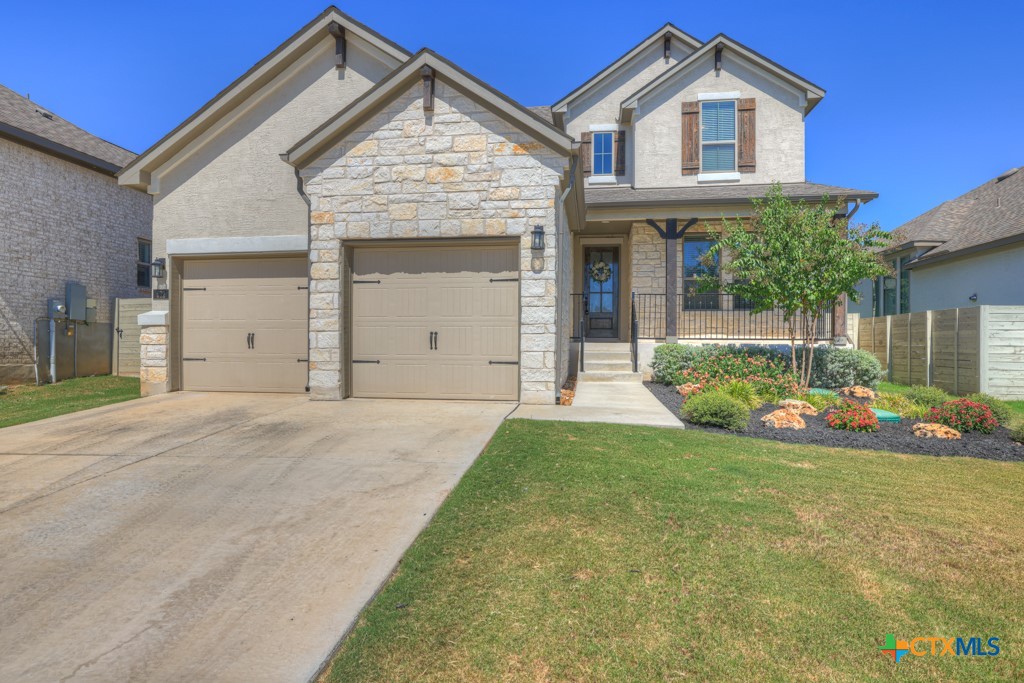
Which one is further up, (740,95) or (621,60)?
(621,60)

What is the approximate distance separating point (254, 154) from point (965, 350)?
13.6 m

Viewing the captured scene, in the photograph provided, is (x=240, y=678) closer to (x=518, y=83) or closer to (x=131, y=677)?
(x=131, y=677)

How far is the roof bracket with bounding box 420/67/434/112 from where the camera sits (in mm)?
7457

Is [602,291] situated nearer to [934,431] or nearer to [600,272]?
[600,272]

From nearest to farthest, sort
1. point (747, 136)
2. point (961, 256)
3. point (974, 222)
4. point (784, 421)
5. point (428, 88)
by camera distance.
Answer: point (784, 421) → point (428, 88) → point (747, 136) → point (961, 256) → point (974, 222)

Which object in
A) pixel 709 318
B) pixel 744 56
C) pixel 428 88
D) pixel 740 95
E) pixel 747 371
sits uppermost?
pixel 744 56

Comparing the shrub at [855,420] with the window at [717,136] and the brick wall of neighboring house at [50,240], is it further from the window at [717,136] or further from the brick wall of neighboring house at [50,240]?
the brick wall of neighboring house at [50,240]

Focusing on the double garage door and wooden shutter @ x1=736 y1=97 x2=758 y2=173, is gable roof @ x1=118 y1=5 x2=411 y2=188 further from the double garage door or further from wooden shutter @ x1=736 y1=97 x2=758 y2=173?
wooden shutter @ x1=736 y1=97 x2=758 y2=173

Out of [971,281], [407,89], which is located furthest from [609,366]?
[971,281]

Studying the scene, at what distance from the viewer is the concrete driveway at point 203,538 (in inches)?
87.0

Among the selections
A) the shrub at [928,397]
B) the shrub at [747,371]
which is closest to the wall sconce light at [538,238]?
the shrub at [747,371]

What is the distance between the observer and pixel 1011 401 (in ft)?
32.1

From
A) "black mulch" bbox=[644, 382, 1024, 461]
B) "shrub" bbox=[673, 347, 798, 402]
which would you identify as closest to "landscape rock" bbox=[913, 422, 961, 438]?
"black mulch" bbox=[644, 382, 1024, 461]

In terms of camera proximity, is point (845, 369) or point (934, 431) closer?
point (934, 431)
